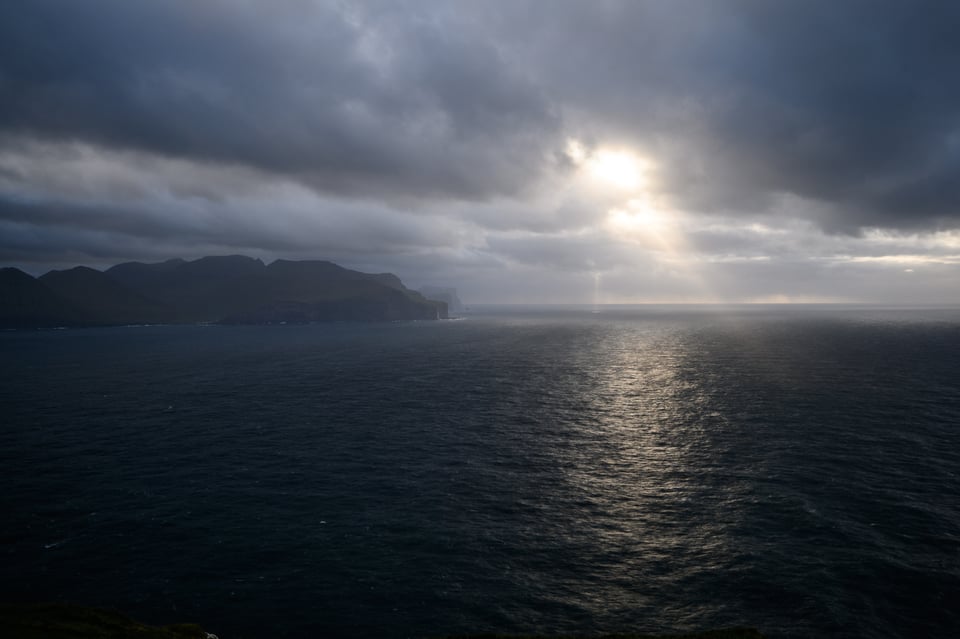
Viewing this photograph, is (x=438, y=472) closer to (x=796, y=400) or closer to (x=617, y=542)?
(x=617, y=542)

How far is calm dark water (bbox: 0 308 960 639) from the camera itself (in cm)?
3488

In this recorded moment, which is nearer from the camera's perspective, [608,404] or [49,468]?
[49,468]

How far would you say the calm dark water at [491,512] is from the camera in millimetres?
34875

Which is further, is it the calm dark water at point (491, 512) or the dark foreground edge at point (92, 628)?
the calm dark water at point (491, 512)

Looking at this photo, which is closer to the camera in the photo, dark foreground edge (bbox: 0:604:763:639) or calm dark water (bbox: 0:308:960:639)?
dark foreground edge (bbox: 0:604:763:639)

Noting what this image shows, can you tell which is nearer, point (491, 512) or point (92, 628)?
point (92, 628)

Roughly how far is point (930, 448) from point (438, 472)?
71403 mm

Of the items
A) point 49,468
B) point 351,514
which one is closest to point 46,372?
point 49,468

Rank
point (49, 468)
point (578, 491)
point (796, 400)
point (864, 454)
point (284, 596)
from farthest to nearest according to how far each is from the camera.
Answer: point (796, 400), point (864, 454), point (49, 468), point (578, 491), point (284, 596)

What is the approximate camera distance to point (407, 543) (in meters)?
43.2

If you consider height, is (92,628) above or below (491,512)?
above

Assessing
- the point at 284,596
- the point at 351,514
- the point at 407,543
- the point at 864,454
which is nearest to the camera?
the point at 284,596

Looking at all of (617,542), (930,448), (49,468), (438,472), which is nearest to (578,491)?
(617,542)

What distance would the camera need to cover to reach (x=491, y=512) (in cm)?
4919
